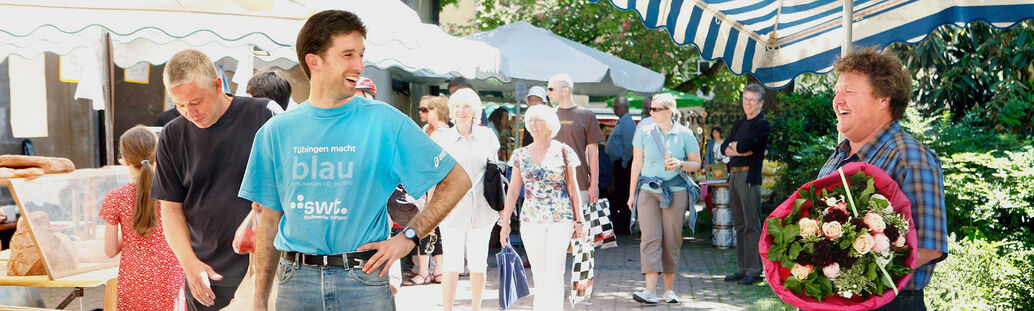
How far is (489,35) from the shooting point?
1420 cm

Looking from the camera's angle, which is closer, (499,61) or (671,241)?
(671,241)

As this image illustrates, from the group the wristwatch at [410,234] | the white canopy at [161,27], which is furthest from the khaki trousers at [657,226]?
the wristwatch at [410,234]

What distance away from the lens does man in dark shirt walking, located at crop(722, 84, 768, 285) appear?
9.00 m

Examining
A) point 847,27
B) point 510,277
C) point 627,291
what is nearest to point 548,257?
point 510,277

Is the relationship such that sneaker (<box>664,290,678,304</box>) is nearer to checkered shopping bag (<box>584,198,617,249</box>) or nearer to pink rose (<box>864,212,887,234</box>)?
checkered shopping bag (<box>584,198,617,249</box>)

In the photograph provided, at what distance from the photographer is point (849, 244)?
3.08 m

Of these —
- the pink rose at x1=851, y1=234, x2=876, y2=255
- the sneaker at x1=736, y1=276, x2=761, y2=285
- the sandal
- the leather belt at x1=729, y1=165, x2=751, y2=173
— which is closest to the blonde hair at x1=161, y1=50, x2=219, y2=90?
the pink rose at x1=851, y1=234, x2=876, y2=255

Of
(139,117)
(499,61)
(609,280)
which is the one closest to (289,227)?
(499,61)

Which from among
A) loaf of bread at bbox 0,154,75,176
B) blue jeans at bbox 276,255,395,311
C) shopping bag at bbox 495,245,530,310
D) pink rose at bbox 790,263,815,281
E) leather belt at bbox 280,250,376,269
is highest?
loaf of bread at bbox 0,154,75,176

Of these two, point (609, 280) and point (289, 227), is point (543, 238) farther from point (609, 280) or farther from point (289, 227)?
point (289, 227)

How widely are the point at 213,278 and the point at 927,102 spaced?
378 inches

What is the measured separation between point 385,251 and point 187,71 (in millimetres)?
1453

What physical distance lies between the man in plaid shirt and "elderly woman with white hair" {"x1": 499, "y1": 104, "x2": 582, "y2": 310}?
3.50m

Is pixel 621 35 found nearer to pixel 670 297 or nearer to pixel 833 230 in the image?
pixel 670 297
